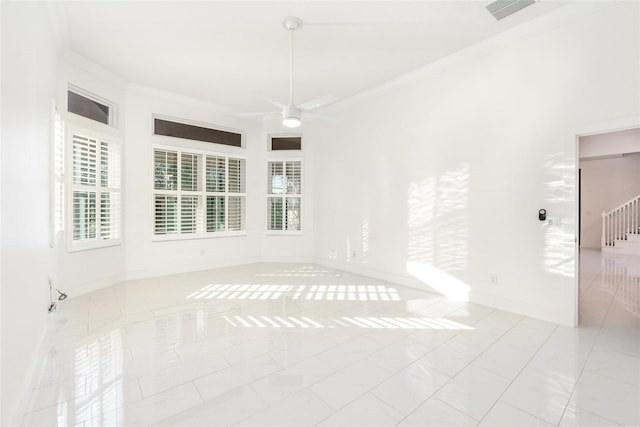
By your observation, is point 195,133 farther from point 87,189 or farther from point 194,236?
point 87,189

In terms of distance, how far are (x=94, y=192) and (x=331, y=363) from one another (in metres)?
4.34

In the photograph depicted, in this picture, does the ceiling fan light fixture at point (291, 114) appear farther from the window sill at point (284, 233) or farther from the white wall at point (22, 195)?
the window sill at point (284, 233)

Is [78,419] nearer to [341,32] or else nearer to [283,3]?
[283,3]

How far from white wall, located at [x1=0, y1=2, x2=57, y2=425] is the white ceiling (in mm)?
959

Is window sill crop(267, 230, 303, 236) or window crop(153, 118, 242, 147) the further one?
window sill crop(267, 230, 303, 236)

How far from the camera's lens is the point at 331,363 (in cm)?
251

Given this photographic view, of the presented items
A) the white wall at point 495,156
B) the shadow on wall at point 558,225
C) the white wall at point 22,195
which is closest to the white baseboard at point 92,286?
the white wall at point 22,195

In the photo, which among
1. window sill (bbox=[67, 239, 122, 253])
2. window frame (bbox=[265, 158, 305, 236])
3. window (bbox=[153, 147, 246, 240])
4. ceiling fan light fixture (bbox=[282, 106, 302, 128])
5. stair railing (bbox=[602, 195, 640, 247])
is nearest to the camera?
ceiling fan light fixture (bbox=[282, 106, 302, 128])

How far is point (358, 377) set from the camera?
229cm

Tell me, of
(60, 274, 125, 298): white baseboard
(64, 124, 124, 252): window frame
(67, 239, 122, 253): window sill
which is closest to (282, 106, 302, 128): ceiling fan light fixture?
(64, 124, 124, 252): window frame

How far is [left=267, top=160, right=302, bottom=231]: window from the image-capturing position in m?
6.86

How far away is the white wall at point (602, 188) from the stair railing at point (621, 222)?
0.65 metres

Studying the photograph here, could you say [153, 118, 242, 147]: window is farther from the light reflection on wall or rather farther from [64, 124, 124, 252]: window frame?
the light reflection on wall

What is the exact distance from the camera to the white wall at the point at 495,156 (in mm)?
3137
